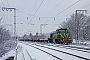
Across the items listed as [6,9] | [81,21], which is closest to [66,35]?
[6,9]

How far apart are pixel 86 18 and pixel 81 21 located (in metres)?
2.14

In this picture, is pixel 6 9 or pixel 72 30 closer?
pixel 6 9

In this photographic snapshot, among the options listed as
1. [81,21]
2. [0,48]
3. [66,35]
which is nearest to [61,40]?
[66,35]

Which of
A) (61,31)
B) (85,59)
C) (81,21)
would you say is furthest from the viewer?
(81,21)

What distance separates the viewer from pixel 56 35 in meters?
43.1

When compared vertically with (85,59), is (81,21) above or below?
above

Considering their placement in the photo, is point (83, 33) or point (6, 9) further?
point (83, 33)

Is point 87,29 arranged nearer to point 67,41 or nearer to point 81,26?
point 81,26

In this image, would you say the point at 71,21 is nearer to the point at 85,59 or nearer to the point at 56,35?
the point at 56,35

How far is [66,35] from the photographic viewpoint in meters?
41.2

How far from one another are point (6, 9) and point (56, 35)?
557 inches

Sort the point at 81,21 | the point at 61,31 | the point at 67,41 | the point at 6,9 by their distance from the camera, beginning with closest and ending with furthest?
the point at 6,9 → the point at 67,41 → the point at 61,31 → the point at 81,21

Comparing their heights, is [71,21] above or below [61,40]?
above

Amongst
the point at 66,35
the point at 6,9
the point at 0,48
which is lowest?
the point at 0,48
